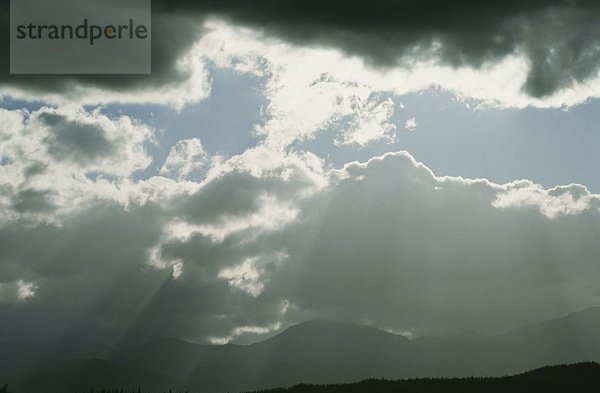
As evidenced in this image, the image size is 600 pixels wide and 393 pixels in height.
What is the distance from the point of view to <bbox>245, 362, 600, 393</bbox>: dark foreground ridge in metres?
58.4

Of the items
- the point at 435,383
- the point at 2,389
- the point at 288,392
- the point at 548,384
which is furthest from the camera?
the point at 2,389

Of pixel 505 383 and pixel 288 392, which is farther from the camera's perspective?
pixel 288 392

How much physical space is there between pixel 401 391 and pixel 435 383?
4129mm

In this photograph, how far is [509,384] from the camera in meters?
59.9

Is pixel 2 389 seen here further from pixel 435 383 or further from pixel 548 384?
pixel 548 384

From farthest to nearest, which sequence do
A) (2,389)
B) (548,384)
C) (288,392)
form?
(2,389)
(288,392)
(548,384)

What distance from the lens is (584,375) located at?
198ft

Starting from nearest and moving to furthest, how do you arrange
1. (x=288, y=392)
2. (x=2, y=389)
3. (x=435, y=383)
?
(x=435, y=383) → (x=288, y=392) → (x=2, y=389)

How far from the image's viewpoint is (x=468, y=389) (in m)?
60.5

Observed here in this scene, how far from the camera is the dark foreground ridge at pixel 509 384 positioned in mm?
58406

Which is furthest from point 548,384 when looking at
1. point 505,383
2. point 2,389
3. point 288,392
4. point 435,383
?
point 2,389

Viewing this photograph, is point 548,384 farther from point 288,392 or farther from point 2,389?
point 2,389

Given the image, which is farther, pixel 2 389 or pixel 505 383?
pixel 2 389

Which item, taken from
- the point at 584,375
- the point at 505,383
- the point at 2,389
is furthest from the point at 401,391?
the point at 2,389
